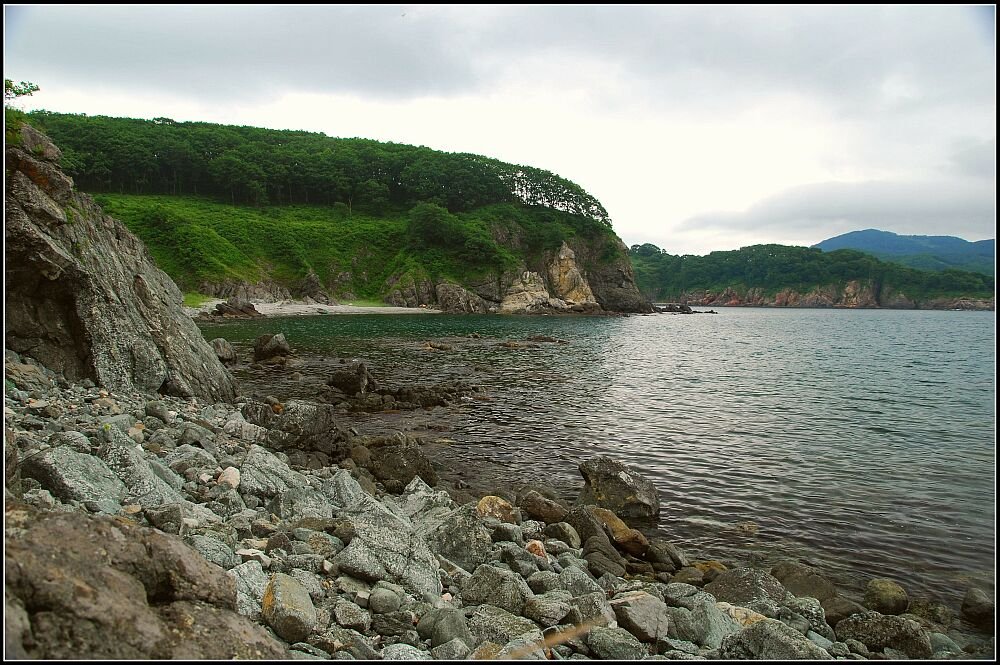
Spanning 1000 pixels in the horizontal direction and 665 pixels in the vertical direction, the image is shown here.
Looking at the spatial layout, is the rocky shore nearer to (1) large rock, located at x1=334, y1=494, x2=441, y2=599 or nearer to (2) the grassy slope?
(1) large rock, located at x1=334, y1=494, x2=441, y2=599

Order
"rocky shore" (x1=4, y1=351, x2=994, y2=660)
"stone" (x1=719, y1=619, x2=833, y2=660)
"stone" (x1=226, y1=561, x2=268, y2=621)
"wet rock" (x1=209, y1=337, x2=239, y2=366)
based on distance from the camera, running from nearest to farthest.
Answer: "rocky shore" (x1=4, y1=351, x2=994, y2=660) → "stone" (x1=226, y1=561, x2=268, y2=621) → "stone" (x1=719, y1=619, x2=833, y2=660) → "wet rock" (x1=209, y1=337, x2=239, y2=366)

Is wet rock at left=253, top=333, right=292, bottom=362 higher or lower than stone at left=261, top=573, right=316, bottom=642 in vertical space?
higher

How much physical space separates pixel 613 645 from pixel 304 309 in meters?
89.4

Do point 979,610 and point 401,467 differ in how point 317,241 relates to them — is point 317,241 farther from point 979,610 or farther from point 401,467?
point 979,610

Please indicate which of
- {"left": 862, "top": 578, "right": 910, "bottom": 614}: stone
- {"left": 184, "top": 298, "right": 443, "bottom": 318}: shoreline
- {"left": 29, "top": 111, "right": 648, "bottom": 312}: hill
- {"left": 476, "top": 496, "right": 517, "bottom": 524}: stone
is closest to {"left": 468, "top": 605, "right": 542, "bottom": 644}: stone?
{"left": 476, "top": 496, "right": 517, "bottom": 524}: stone

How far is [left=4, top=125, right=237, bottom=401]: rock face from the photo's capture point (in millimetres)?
13000

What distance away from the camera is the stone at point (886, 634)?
7.24 m

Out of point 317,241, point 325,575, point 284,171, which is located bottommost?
point 325,575

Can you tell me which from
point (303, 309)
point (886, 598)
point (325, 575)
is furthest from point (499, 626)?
point (303, 309)

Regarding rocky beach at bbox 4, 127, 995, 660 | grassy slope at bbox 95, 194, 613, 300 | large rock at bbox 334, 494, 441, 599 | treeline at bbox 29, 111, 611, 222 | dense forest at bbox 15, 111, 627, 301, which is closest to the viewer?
rocky beach at bbox 4, 127, 995, 660

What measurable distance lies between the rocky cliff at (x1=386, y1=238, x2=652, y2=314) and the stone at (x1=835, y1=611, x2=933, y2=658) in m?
103

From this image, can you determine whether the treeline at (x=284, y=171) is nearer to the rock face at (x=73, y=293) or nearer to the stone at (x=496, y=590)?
the rock face at (x=73, y=293)

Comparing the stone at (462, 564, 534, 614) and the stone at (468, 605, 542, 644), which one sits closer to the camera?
the stone at (468, 605, 542, 644)

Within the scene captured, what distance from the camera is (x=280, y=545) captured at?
696 cm
